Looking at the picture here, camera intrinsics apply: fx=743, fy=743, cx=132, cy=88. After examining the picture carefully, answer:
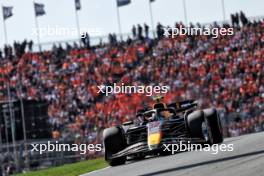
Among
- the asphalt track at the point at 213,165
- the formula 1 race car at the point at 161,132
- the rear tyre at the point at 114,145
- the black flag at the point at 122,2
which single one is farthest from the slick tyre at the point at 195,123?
the black flag at the point at 122,2

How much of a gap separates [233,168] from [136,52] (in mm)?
26643

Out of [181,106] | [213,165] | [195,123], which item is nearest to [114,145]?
[181,106]

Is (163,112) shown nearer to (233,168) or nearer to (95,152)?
(233,168)

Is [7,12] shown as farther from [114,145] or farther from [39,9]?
[114,145]

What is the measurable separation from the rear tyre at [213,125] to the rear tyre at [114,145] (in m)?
1.95

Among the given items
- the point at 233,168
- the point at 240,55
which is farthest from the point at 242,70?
the point at 233,168

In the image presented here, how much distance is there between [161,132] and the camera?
607 inches

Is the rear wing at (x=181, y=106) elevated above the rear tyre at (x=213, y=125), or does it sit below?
above

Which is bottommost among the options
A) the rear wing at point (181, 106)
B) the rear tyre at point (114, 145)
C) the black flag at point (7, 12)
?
the rear tyre at point (114, 145)

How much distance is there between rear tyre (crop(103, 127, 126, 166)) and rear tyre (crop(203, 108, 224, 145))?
6.38ft

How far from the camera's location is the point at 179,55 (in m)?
33.9

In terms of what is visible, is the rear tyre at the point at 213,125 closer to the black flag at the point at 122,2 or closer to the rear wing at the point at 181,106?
the rear wing at the point at 181,106

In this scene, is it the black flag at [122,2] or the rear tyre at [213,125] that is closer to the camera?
the rear tyre at [213,125]

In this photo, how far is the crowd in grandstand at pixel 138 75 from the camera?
1125 inches
